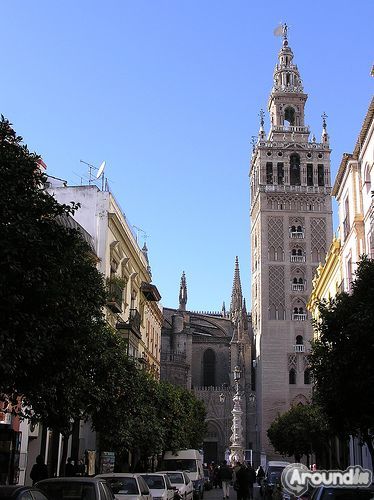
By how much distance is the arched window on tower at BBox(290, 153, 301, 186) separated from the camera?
2950 inches

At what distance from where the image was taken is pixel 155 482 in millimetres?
18188

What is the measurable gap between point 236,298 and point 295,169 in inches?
669

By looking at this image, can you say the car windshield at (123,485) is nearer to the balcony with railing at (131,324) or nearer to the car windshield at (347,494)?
the car windshield at (347,494)

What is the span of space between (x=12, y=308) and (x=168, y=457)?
22.3 metres

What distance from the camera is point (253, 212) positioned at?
7812 cm

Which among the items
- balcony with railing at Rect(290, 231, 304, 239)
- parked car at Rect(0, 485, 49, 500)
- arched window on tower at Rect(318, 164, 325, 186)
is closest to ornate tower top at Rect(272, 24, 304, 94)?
arched window on tower at Rect(318, 164, 325, 186)

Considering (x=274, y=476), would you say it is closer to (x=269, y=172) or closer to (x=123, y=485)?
(x=123, y=485)

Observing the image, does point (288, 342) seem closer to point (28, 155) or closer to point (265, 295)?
point (265, 295)

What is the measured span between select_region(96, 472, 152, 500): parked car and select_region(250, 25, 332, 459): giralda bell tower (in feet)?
175

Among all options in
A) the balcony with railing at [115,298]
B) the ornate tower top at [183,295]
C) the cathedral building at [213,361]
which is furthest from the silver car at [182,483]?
the ornate tower top at [183,295]

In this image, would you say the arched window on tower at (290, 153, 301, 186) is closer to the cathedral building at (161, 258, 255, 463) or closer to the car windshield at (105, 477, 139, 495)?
the cathedral building at (161, 258, 255, 463)

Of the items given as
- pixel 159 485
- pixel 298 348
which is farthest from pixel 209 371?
pixel 159 485

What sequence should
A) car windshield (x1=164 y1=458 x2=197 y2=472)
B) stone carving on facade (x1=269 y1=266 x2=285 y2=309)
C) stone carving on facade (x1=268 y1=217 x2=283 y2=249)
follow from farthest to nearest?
stone carving on facade (x1=268 y1=217 x2=283 y2=249)
stone carving on facade (x1=269 y1=266 x2=285 y2=309)
car windshield (x1=164 y1=458 x2=197 y2=472)

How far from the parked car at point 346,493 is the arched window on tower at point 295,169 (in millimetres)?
66279
